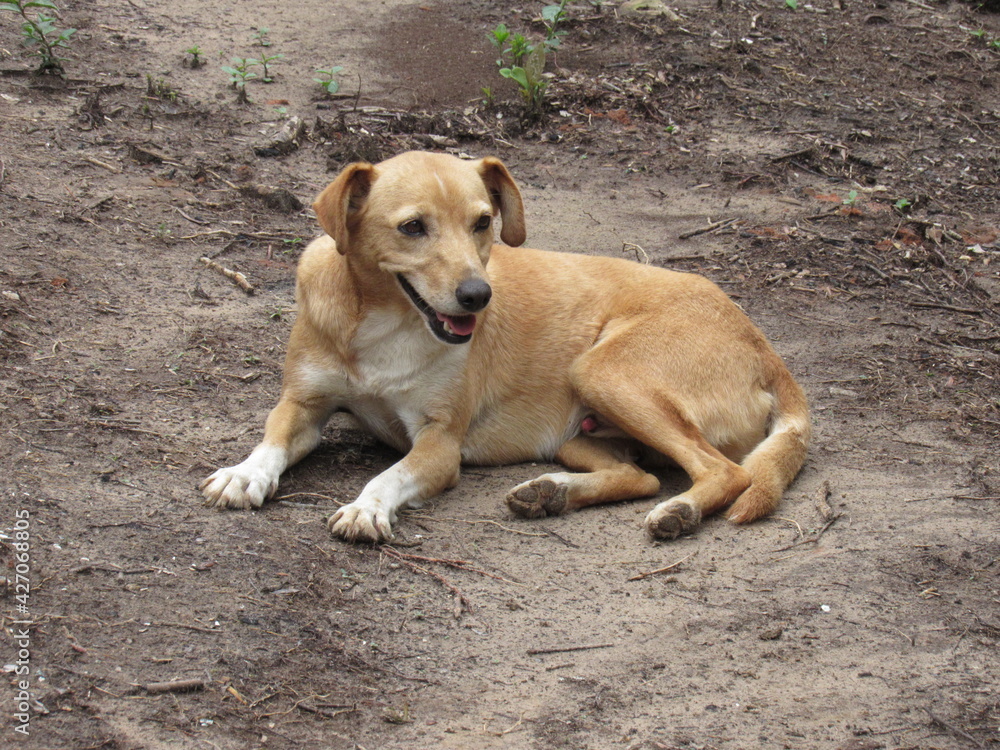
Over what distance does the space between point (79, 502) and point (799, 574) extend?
270 cm

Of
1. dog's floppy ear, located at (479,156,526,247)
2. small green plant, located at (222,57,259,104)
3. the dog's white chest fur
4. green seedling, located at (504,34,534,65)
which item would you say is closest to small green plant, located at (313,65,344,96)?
small green plant, located at (222,57,259,104)

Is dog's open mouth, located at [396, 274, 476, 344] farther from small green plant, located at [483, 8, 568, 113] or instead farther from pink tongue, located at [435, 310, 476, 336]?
small green plant, located at [483, 8, 568, 113]

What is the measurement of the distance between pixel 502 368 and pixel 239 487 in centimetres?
154

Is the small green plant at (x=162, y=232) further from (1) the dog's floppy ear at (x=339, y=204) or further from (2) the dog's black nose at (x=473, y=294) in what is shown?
(2) the dog's black nose at (x=473, y=294)

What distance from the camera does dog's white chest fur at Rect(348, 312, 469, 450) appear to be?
4.50m

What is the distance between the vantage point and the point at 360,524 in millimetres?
3930

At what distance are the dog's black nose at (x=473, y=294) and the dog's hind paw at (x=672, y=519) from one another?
112cm

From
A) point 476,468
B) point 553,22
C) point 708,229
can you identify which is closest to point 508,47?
point 553,22

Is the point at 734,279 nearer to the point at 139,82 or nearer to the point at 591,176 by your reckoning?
the point at 591,176

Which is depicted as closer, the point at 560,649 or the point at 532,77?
the point at 560,649

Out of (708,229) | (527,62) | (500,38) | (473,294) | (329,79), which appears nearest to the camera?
(473,294)

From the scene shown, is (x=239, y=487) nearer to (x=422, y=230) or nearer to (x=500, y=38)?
(x=422, y=230)

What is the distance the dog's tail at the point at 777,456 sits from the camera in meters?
4.36

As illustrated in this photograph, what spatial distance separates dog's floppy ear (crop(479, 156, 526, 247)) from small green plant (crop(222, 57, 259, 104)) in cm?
403
